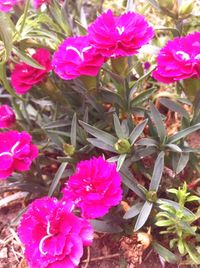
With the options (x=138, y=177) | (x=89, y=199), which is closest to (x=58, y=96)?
(x=138, y=177)

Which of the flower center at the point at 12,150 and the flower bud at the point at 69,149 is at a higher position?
the flower center at the point at 12,150

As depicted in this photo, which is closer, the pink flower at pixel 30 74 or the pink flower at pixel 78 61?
the pink flower at pixel 78 61

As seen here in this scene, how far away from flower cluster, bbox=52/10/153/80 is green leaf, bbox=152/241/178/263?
45 cm

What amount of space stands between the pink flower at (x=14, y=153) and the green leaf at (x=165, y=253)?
376 mm

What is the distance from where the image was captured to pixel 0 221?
131cm

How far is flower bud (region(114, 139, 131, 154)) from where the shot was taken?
103 cm

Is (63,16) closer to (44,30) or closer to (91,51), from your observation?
(44,30)

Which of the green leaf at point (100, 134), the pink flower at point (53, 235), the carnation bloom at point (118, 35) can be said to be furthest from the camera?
the green leaf at point (100, 134)

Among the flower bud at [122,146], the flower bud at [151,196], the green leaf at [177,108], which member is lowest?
the flower bud at [151,196]

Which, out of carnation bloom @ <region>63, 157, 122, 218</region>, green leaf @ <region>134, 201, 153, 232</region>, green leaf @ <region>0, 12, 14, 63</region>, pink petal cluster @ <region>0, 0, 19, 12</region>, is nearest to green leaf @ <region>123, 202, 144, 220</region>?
green leaf @ <region>134, 201, 153, 232</region>

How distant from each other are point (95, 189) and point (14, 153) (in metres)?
0.24

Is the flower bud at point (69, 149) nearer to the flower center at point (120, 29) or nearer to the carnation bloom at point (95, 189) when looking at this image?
the carnation bloom at point (95, 189)

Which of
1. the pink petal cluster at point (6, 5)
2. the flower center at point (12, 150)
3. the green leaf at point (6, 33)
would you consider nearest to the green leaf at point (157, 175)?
the flower center at point (12, 150)

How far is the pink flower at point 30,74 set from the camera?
1128mm
